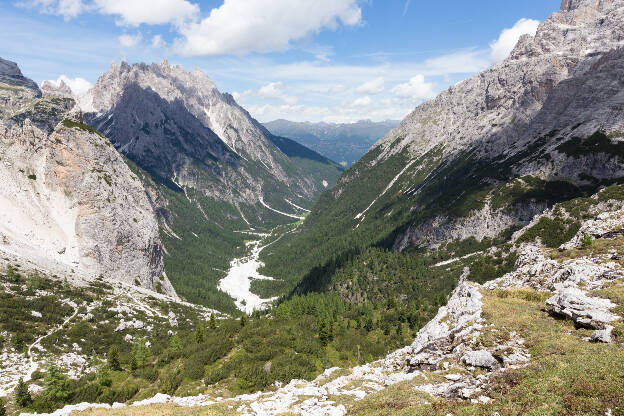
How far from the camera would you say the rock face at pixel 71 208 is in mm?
129750

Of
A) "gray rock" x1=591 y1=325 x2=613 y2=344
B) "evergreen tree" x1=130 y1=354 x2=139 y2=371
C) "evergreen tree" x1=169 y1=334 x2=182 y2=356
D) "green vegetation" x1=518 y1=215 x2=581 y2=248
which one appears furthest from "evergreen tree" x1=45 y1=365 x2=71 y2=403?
"green vegetation" x1=518 y1=215 x2=581 y2=248

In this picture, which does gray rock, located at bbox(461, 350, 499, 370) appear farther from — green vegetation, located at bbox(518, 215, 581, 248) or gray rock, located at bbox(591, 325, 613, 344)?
green vegetation, located at bbox(518, 215, 581, 248)

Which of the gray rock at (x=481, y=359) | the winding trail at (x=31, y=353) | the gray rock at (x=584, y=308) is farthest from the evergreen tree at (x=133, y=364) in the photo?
the gray rock at (x=584, y=308)

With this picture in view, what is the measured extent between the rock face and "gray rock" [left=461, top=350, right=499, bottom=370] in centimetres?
14136

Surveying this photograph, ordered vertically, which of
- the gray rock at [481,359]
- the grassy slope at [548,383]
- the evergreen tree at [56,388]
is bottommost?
the evergreen tree at [56,388]

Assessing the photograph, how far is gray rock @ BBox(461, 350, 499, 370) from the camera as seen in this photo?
30.7 m

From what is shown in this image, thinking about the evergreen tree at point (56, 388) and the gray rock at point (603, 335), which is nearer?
the gray rock at point (603, 335)

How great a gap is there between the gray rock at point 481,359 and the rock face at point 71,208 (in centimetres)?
14136

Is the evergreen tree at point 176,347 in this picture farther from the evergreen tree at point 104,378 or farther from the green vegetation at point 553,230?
the green vegetation at point 553,230

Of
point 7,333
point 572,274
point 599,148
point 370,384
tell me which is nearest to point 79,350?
point 7,333

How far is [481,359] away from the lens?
31547 millimetres

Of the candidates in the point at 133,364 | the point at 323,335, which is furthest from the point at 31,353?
the point at 323,335

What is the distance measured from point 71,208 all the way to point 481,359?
17159 cm

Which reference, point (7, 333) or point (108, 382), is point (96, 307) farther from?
point (108, 382)
